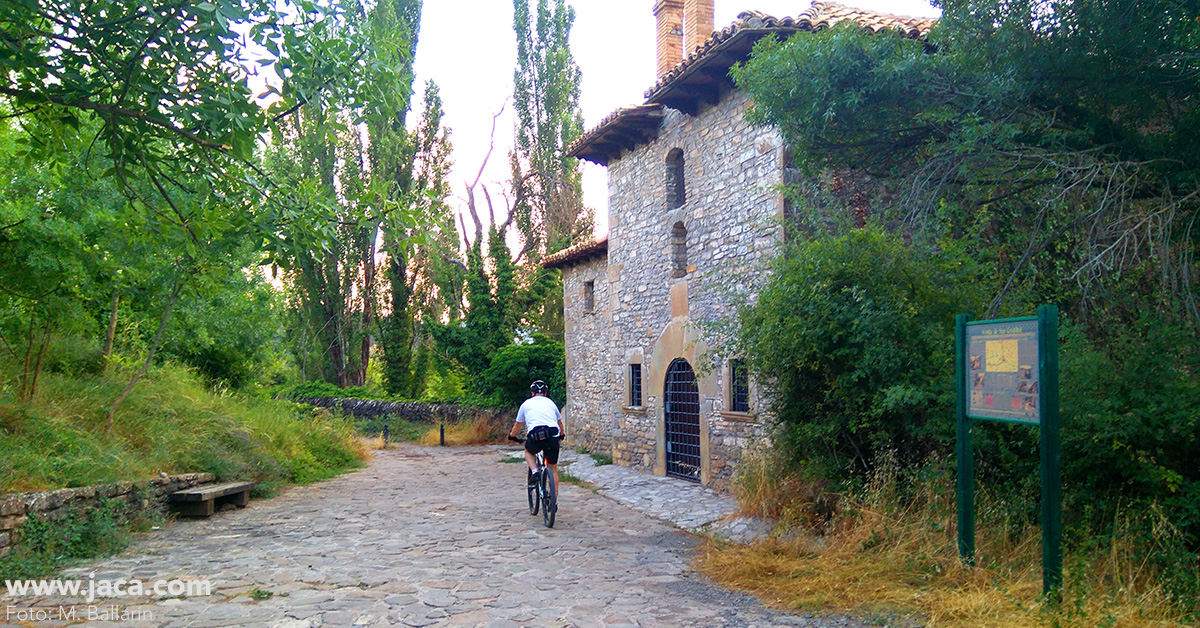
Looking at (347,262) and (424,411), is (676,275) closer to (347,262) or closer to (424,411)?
(424,411)

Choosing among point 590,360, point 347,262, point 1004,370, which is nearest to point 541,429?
point 1004,370

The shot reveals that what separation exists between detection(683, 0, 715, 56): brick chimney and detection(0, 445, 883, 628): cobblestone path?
7.42m

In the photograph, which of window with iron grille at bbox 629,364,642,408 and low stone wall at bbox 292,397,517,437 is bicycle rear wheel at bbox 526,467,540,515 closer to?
window with iron grille at bbox 629,364,642,408

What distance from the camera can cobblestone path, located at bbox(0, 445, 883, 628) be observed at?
4836mm

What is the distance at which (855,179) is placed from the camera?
30.2ft

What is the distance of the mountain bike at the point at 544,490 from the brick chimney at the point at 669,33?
25.5 ft

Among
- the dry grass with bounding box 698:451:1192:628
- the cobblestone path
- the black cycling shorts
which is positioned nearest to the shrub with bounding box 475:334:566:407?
the cobblestone path

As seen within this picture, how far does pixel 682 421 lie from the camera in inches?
470

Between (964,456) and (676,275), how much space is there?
701 centimetres

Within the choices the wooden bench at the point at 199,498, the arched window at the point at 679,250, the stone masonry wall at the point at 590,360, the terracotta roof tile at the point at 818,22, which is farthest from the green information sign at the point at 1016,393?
the stone masonry wall at the point at 590,360

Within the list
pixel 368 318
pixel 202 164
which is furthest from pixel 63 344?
pixel 368 318

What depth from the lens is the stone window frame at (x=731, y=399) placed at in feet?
32.0

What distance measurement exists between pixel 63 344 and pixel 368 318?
15.2 m

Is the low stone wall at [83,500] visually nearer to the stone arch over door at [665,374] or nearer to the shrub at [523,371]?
the stone arch over door at [665,374]
